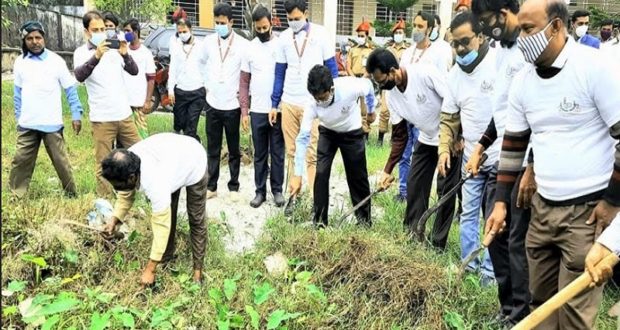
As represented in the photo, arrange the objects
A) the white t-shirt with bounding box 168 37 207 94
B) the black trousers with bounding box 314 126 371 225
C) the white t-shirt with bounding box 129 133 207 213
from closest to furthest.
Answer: the white t-shirt with bounding box 129 133 207 213, the black trousers with bounding box 314 126 371 225, the white t-shirt with bounding box 168 37 207 94

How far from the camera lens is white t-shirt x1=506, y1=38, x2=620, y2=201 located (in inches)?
88.7

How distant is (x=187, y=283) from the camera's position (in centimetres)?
352

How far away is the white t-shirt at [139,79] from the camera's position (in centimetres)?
655

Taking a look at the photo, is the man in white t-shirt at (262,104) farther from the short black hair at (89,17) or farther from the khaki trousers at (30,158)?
the khaki trousers at (30,158)

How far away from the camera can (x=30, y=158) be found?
17.0 feet

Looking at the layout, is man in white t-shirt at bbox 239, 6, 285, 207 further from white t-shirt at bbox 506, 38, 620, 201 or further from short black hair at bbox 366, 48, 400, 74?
white t-shirt at bbox 506, 38, 620, 201

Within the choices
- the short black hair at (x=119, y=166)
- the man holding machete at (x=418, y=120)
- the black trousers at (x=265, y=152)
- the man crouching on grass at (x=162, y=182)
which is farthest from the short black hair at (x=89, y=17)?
the man holding machete at (x=418, y=120)

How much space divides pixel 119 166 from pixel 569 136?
86.7 inches

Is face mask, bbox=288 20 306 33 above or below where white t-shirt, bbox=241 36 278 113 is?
above

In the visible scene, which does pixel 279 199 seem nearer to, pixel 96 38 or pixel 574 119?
pixel 96 38

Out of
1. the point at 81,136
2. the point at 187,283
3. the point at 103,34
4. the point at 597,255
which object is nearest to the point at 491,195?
the point at 597,255

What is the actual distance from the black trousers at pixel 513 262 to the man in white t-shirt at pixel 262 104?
2705 mm

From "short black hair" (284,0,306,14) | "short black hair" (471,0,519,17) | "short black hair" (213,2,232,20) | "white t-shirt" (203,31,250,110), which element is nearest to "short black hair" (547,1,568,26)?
"short black hair" (471,0,519,17)

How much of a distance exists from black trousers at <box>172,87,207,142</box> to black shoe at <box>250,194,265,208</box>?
1310 millimetres
